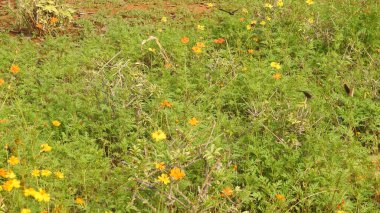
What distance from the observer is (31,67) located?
5121 millimetres

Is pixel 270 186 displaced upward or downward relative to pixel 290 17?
downward

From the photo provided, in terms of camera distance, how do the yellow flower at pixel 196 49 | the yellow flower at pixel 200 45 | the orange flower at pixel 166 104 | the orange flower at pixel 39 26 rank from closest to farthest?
the orange flower at pixel 166 104 → the yellow flower at pixel 196 49 → the yellow flower at pixel 200 45 → the orange flower at pixel 39 26

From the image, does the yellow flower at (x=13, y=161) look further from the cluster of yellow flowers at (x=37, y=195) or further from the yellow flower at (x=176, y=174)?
the yellow flower at (x=176, y=174)

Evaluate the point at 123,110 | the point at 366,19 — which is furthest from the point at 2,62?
the point at 366,19

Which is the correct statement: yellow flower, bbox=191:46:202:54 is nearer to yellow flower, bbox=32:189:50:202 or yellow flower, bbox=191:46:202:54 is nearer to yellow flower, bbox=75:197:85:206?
yellow flower, bbox=75:197:85:206

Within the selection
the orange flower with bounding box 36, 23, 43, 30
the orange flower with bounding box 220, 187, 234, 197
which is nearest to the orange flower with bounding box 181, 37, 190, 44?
the orange flower with bounding box 36, 23, 43, 30

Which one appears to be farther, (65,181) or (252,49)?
(252,49)

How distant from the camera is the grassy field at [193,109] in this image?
3396mm

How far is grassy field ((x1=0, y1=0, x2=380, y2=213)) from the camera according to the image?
3396 mm

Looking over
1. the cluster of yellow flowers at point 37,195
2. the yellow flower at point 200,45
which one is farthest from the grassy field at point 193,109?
the yellow flower at point 200,45

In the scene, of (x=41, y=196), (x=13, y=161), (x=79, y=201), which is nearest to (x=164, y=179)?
(x=79, y=201)

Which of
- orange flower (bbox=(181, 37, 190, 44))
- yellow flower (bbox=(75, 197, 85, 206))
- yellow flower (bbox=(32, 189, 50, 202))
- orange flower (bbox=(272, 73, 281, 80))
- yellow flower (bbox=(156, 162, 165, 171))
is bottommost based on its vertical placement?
yellow flower (bbox=(75, 197, 85, 206))

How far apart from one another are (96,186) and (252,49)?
2769 mm

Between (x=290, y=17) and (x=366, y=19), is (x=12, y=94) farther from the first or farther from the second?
(x=366, y=19)
